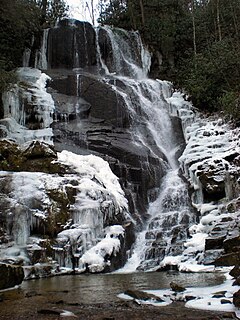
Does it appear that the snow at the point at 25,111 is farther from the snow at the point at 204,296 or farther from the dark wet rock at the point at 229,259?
the snow at the point at 204,296

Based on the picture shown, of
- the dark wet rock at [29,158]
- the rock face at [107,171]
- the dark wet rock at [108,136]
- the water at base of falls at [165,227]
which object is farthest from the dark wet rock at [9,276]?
the dark wet rock at [108,136]

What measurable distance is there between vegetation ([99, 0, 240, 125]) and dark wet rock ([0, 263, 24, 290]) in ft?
42.2

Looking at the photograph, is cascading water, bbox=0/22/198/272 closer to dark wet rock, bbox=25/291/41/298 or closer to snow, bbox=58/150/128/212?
snow, bbox=58/150/128/212

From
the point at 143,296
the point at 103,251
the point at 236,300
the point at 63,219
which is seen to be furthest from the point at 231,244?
the point at 236,300

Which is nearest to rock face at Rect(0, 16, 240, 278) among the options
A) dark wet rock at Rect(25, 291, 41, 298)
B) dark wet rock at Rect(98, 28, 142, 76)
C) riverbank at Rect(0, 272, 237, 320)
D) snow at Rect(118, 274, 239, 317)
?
dark wet rock at Rect(98, 28, 142, 76)

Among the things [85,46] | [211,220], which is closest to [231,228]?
[211,220]

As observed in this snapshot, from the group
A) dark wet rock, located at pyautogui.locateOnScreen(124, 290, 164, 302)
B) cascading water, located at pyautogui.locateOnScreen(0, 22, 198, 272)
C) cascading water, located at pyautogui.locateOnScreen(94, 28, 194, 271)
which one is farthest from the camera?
cascading water, located at pyautogui.locateOnScreen(94, 28, 194, 271)

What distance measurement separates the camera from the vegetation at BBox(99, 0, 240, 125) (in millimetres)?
22172

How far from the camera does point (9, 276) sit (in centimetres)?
862

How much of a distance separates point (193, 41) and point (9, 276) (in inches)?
877

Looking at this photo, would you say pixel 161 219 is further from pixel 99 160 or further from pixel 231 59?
pixel 231 59

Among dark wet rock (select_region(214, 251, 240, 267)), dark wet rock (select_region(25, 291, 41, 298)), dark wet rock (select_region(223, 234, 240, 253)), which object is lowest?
dark wet rock (select_region(25, 291, 41, 298))

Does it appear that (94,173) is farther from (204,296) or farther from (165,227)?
(204,296)

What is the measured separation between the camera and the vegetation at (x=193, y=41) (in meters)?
22.2
